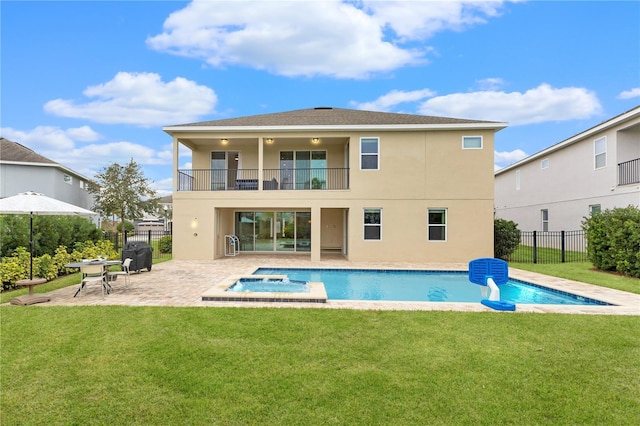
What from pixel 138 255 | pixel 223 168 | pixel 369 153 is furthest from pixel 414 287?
pixel 223 168

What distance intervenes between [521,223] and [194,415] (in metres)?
26.3

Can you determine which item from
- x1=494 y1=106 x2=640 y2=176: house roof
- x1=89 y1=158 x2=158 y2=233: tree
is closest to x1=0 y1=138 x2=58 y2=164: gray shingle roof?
x1=89 y1=158 x2=158 y2=233: tree

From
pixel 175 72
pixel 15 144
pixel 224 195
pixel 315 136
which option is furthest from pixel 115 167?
pixel 315 136

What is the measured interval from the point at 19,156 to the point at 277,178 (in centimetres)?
1738

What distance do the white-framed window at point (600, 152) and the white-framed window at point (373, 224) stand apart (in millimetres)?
11414

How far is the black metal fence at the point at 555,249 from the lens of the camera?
14.2 m

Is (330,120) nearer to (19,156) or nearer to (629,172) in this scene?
(629,172)

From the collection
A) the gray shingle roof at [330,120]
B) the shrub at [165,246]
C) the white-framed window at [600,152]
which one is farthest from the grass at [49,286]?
the white-framed window at [600,152]

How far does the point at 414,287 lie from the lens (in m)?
9.81

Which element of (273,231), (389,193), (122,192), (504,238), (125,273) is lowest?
(125,273)

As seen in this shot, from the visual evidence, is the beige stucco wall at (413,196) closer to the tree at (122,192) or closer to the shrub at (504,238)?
the shrub at (504,238)

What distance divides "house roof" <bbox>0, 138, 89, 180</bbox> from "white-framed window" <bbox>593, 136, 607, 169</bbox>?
31.6m

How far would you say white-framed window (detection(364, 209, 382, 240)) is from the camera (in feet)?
47.2

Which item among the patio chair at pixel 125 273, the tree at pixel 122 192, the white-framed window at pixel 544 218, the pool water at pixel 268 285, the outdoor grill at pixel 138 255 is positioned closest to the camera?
the patio chair at pixel 125 273
